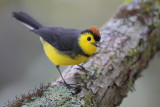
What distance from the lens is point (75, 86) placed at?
9.11 ft

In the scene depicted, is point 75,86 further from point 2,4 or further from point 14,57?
point 2,4

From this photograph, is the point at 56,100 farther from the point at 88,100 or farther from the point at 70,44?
the point at 70,44

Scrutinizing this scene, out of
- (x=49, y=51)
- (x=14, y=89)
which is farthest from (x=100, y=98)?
(x=14, y=89)

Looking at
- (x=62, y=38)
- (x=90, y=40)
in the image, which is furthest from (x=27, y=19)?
(x=90, y=40)

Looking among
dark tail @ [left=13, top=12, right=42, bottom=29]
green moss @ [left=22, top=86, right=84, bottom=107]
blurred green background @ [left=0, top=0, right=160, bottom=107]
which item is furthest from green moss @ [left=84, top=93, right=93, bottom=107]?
blurred green background @ [left=0, top=0, right=160, bottom=107]

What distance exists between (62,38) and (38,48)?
343 cm

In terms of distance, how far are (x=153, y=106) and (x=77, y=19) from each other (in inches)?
162

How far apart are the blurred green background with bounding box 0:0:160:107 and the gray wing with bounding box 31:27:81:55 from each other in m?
2.20

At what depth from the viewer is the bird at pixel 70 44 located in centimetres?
301

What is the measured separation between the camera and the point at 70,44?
3189mm

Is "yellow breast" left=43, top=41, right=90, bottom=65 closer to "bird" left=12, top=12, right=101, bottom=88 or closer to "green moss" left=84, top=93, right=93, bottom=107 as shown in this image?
"bird" left=12, top=12, right=101, bottom=88

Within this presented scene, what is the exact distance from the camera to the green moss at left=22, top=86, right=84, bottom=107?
7.34ft

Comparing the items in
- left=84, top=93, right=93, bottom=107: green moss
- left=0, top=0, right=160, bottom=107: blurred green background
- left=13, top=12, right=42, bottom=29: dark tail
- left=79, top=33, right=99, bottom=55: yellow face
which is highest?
left=0, top=0, right=160, bottom=107: blurred green background

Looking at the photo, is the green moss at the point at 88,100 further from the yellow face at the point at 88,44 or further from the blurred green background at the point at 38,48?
the blurred green background at the point at 38,48
